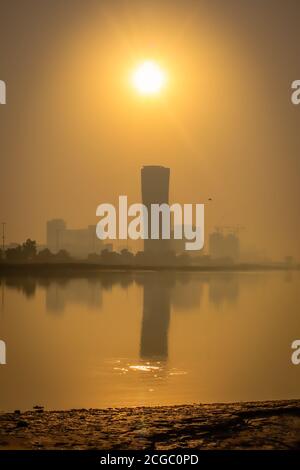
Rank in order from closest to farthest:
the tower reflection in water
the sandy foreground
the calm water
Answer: the sandy foreground
the calm water
the tower reflection in water

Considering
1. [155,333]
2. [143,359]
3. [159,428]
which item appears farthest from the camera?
[155,333]

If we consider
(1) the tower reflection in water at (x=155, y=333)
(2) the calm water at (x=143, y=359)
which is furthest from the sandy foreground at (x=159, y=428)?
(1) the tower reflection in water at (x=155, y=333)

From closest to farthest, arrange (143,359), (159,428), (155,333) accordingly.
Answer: (159,428), (143,359), (155,333)

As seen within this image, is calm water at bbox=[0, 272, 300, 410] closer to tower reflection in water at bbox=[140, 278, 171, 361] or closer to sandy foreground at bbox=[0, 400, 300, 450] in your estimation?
tower reflection in water at bbox=[140, 278, 171, 361]

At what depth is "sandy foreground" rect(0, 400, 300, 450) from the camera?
11.4 metres

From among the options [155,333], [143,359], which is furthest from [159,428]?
[155,333]

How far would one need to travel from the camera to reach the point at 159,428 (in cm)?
1265

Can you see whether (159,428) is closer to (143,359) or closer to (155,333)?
(143,359)

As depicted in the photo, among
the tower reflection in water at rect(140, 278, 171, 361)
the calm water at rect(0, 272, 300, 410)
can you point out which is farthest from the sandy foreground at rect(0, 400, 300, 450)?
the tower reflection in water at rect(140, 278, 171, 361)

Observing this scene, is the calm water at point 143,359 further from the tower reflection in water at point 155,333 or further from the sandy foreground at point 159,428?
the sandy foreground at point 159,428

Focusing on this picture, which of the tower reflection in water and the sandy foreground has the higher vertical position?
the sandy foreground

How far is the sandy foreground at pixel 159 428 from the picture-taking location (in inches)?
451

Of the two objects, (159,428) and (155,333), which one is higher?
(159,428)

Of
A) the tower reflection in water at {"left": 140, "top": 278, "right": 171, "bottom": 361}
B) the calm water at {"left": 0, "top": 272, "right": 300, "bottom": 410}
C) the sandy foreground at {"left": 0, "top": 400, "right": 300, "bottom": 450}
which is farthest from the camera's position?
the tower reflection in water at {"left": 140, "top": 278, "right": 171, "bottom": 361}
